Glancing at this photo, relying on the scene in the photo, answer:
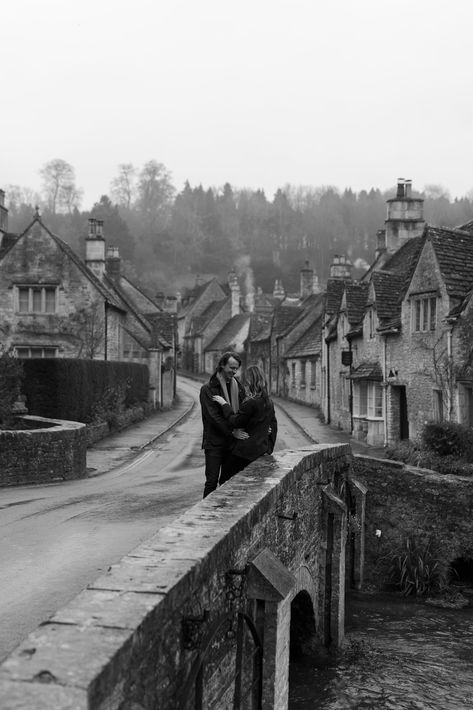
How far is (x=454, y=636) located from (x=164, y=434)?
1808cm

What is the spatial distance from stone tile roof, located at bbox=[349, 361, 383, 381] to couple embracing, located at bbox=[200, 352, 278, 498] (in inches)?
674

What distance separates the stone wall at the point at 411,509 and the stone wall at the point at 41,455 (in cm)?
690

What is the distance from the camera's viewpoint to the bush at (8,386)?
782 inches

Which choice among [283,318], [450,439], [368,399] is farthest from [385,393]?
[283,318]

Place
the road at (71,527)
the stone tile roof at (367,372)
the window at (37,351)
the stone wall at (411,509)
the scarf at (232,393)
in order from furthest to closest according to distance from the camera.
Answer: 1. the window at (37,351)
2. the stone tile roof at (367,372)
3. the stone wall at (411,509)
4. the scarf at (232,393)
5. the road at (71,527)

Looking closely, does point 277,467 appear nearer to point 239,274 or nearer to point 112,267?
point 112,267

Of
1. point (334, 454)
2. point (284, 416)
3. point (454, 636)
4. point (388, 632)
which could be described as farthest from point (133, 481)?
point (284, 416)

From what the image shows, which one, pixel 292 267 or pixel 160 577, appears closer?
pixel 160 577

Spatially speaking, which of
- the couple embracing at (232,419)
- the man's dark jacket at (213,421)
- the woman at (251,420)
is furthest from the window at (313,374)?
the man's dark jacket at (213,421)

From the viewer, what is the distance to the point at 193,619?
17.0 feet

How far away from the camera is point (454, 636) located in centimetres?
1413

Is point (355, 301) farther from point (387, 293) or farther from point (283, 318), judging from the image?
point (283, 318)

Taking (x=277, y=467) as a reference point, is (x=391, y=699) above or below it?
below

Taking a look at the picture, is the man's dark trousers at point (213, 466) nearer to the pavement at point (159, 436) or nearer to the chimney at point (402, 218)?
the pavement at point (159, 436)
